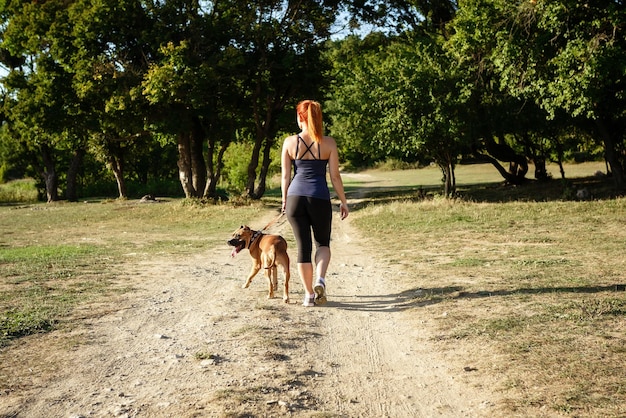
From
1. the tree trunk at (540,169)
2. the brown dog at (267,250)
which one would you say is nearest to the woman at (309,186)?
the brown dog at (267,250)

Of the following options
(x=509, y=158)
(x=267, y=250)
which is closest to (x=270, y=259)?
(x=267, y=250)

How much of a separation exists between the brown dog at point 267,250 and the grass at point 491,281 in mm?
579

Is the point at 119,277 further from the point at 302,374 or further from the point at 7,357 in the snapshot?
the point at 302,374

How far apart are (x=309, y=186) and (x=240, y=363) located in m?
2.41

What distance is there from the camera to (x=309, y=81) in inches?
1016

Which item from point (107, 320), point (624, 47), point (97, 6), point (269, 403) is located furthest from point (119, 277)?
point (97, 6)

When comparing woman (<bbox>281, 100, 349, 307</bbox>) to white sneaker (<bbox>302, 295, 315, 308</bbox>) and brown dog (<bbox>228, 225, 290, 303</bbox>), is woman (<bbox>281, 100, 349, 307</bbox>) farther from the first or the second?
brown dog (<bbox>228, 225, 290, 303</bbox>)

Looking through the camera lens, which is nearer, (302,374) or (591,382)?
(591,382)

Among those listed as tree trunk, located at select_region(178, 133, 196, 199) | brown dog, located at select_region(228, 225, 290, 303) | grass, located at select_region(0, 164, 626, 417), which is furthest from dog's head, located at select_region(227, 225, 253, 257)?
tree trunk, located at select_region(178, 133, 196, 199)

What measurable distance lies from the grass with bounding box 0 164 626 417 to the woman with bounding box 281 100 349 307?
765 mm

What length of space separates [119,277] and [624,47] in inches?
595

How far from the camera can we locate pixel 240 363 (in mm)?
4891

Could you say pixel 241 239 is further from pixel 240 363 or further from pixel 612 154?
pixel 612 154

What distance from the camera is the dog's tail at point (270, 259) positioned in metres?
7.06
